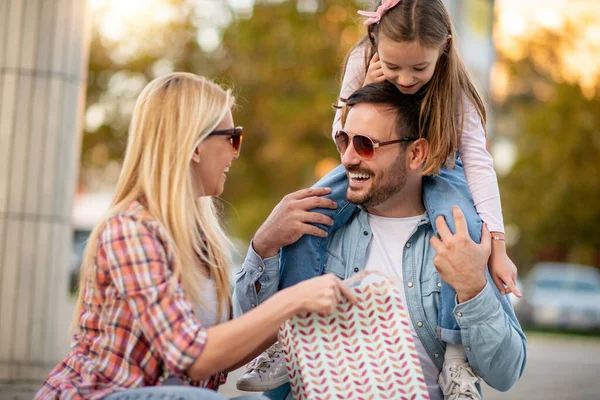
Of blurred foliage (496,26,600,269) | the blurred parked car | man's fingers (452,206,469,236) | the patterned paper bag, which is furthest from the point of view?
blurred foliage (496,26,600,269)

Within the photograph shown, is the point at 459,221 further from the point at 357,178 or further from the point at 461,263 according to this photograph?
the point at 357,178

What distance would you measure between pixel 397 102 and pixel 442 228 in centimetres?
63

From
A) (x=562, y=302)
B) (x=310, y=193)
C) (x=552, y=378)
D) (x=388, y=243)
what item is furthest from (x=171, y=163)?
(x=562, y=302)

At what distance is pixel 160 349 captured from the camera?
111 inches

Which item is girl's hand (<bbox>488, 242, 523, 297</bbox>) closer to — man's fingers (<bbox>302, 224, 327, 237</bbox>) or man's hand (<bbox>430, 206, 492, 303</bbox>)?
man's hand (<bbox>430, 206, 492, 303</bbox>)

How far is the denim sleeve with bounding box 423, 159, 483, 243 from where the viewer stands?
12.5ft

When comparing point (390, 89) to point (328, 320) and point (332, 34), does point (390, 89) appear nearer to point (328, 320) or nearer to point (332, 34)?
point (328, 320)

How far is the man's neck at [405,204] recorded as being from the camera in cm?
415

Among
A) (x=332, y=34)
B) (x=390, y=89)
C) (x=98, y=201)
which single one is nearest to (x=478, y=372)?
(x=390, y=89)

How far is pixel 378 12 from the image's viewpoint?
4.13 metres

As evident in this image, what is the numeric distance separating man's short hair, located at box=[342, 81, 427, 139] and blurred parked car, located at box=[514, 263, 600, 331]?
22050 mm

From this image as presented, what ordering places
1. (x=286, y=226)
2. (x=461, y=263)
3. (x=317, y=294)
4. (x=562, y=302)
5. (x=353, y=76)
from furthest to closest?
(x=562, y=302)
(x=353, y=76)
(x=286, y=226)
(x=461, y=263)
(x=317, y=294)

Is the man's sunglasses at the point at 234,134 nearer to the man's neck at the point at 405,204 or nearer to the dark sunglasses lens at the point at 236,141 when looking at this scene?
the dark sunglasses lens at the point at 236,141

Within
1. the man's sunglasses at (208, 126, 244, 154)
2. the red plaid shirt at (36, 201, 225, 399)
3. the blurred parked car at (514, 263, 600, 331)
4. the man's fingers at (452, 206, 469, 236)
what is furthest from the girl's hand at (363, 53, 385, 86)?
the blurred parked car at (514, 263, 600, 331)
